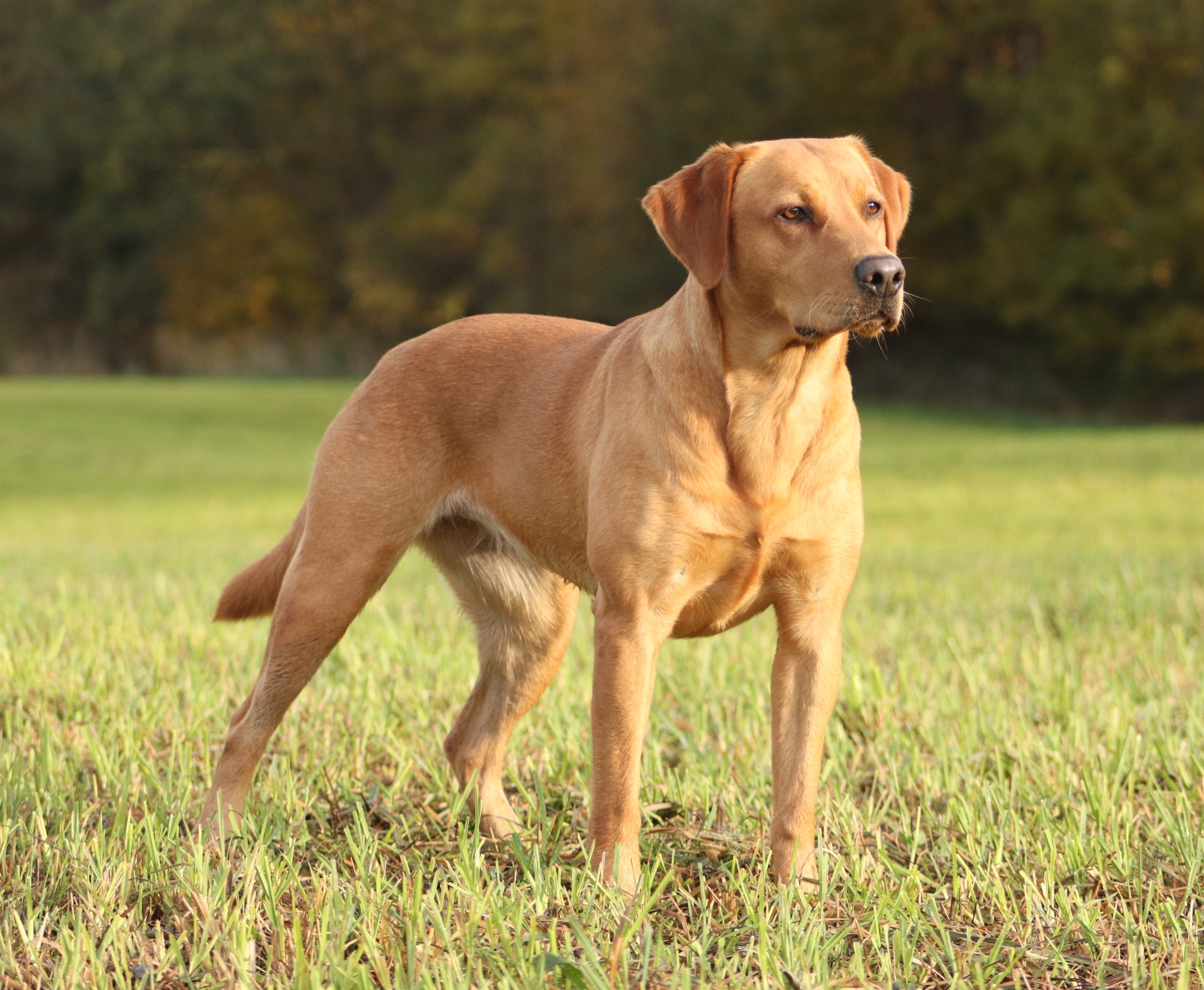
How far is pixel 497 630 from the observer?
13.2 ft

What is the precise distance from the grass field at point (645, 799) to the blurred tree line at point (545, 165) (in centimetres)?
2379

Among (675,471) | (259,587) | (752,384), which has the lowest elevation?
(259,587)

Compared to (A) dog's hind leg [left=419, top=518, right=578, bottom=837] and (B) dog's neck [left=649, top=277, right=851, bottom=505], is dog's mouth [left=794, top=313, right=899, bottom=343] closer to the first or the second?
(B) dog's neck [left=649, top=277, right=851, bottom=505]

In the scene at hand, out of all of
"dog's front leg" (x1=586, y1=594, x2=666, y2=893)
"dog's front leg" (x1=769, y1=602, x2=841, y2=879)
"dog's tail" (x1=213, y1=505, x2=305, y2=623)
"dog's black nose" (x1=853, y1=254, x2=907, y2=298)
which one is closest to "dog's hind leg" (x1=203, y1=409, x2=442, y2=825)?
"dog's tail" (x1=213, y1=505, x2=305, y2=623)

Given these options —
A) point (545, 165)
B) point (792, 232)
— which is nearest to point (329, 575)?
point (792, 232)

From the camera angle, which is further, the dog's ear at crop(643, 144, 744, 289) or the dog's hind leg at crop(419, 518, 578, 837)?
the dog's hind leg at crop(419, 518, 578, 837)

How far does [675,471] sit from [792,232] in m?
0.64

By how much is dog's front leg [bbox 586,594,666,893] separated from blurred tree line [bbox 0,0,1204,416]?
27.0 m

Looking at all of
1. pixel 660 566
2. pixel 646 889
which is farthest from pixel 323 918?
pixel 660 566

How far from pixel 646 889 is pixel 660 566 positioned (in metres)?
0.71

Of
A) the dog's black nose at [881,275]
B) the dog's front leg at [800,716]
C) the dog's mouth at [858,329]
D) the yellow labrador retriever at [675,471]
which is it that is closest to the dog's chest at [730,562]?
the yellow labrador retriever at [675,471]

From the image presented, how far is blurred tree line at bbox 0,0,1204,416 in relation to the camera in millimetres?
28750

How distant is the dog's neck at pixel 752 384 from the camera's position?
10.2 ft

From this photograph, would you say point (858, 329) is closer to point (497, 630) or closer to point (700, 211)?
point (700, 211)
